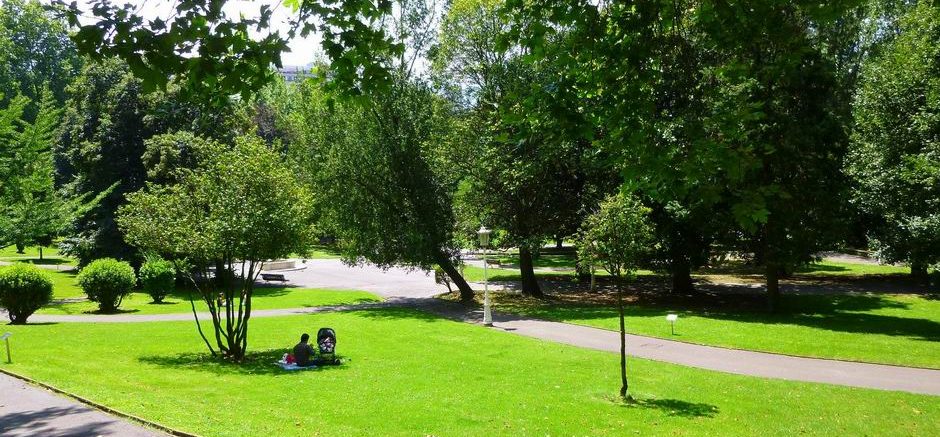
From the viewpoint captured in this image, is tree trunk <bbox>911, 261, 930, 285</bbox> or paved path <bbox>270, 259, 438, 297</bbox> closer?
tree trunk <bbox>911, 261, 930, 285</bbox>

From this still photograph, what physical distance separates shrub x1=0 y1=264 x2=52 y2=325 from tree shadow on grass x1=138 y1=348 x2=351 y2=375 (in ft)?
32.1

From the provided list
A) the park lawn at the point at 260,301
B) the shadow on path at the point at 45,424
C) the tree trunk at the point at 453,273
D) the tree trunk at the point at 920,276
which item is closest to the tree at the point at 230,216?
the shadow on path at the point at 45,424

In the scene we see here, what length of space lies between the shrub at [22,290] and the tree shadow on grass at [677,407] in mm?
21819

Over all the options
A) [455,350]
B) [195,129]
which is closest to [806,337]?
[455,350]

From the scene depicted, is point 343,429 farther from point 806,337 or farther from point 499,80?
point 499,80

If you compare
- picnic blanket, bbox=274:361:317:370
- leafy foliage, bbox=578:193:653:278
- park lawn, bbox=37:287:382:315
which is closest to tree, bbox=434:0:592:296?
park lawn, bbox=37:287:382:315

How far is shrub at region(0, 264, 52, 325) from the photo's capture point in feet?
74.7

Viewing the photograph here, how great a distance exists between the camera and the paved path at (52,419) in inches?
359

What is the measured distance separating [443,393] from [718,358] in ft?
31.5

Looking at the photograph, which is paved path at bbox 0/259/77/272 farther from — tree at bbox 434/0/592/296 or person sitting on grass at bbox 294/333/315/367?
person sitting on grass at bbox 294/333/315/367

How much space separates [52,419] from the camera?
9883 mm

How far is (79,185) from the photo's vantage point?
129 feet

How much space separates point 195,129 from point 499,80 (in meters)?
20.1

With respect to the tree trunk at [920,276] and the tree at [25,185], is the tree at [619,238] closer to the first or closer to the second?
the tree at [25,185]
